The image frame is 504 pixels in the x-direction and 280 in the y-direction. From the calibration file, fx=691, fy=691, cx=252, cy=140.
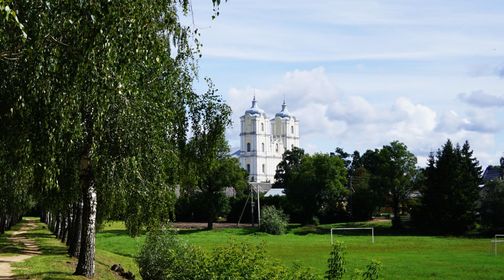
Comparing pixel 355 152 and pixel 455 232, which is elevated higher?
pixel 355 152

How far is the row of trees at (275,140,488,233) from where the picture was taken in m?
72.6

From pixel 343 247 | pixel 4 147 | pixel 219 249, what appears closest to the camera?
pixel 4 147

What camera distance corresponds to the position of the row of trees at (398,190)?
2859 inches

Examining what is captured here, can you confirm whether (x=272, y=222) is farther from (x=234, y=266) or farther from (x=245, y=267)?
(x=245, y=267)

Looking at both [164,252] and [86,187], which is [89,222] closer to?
[86,187]

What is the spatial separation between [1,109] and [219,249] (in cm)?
682

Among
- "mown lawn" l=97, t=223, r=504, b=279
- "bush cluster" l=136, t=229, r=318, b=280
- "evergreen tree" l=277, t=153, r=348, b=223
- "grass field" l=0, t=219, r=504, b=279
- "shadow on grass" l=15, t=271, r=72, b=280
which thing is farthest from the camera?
"evergreen tree" l=277, t=153, r=348, b=223

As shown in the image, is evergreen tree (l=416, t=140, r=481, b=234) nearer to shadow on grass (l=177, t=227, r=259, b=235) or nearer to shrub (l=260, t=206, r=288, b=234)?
shrub (l=260, t=206, r=288, b=234)

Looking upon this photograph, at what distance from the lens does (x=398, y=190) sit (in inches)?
3378

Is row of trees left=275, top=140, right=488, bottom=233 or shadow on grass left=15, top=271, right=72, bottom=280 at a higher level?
row of trees left=275, top=140, right=488, bottom=233

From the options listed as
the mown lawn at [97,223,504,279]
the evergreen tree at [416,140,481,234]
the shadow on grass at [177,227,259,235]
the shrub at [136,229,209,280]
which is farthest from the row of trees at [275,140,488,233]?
the shrub at [136,229,209,280]

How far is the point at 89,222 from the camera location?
22.3m

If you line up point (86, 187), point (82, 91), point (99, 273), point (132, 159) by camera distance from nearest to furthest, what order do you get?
point (82, 91) < point (132, 159) < point (86, 187) < point (99, 273)

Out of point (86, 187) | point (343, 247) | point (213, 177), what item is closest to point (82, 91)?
point (343, 247)
